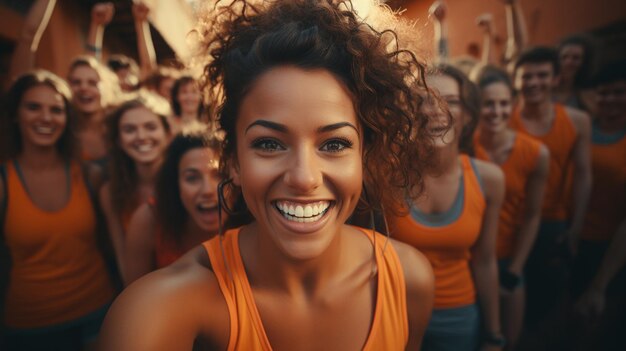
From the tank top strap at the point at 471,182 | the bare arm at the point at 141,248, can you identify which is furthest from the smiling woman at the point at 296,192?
the bare arm at the point at 141,248

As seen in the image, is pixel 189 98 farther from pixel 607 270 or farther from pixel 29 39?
pixel 607 270

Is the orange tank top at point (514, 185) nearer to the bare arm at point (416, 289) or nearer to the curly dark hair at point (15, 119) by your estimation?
the bare arm at point (416, 289)

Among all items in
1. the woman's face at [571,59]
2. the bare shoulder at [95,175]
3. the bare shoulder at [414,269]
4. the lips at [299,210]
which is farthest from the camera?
the woman's face at [571,59]

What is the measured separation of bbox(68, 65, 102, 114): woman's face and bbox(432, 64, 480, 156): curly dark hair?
119 inches

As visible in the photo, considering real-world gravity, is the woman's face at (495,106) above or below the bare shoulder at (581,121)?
above

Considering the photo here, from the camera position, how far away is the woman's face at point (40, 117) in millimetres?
2207

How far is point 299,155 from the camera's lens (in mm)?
949

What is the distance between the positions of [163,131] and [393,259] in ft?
6.90

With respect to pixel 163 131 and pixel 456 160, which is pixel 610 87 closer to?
pixel 456 160

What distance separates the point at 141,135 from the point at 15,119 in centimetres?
74

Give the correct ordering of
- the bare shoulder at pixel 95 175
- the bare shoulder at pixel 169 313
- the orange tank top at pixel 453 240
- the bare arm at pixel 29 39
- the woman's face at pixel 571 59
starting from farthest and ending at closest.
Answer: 1. the woman's face at pixel 571 59
2. the bare arm at pixel 29 39
3. the bare shoulder at pixel 95 175
4. the orange tank top at pixel 453 240
5. the bare shoulder at pixel 169 313

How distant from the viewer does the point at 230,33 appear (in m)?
1.15

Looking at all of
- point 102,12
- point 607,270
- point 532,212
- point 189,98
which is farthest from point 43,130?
point 607,270

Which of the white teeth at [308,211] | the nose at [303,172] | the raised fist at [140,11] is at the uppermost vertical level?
the raised fist at [140,11]
